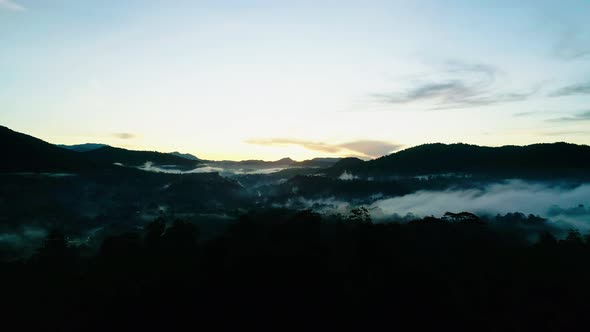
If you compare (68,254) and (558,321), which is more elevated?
(68,254)

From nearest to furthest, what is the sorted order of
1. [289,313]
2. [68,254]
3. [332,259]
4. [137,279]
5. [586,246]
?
1. [289,313]
2. [137,279]
3. [332,259]
4. [68,254]
5. [586,246]

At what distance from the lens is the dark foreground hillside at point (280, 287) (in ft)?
185

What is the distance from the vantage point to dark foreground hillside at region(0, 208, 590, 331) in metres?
56.5

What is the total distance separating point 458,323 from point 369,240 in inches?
774

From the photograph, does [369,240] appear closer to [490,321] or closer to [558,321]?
[490,321]

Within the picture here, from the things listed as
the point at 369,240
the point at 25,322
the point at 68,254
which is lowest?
the point at 25,322

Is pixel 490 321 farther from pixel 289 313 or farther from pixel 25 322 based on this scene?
pixel 25 322

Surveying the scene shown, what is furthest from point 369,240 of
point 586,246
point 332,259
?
point 586,246

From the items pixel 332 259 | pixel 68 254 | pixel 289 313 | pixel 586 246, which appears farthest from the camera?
pixel 586 246

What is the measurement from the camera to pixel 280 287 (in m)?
60.1

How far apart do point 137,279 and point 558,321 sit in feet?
208

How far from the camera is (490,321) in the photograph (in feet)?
206

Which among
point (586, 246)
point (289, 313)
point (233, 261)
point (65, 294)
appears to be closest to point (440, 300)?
point (289, 313)

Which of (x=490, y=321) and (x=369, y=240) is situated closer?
(x=490, y=321)
